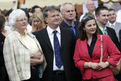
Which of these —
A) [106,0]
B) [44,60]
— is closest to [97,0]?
[106,0]

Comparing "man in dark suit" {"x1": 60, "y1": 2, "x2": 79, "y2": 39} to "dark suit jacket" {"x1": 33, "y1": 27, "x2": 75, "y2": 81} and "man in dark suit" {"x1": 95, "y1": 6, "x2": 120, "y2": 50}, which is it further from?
"dark suit jacket" {"x1": 33, "y1": 27, "x2": 75, "y2": 81}

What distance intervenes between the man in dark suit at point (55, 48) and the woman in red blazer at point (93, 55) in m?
0.21

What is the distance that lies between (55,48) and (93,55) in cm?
81

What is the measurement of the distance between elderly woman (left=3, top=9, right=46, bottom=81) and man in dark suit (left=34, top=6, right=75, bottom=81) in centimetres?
17

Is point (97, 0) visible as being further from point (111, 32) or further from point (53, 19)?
point (53, 19)

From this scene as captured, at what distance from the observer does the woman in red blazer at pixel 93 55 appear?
4.68 metres

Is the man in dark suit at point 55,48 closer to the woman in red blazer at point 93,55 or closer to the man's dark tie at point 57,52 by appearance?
the man's dark tie at point 57,52

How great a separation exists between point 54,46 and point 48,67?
46cm

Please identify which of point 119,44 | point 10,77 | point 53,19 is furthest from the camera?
point 119,44

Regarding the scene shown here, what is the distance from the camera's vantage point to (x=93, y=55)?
4738mm

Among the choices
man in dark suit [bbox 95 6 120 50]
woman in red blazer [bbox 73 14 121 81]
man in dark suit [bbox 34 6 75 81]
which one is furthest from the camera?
man in dark suit [bbox 95 6 120 50]

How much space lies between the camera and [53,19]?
504 centimetres

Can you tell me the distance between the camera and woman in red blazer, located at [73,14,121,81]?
468 cm

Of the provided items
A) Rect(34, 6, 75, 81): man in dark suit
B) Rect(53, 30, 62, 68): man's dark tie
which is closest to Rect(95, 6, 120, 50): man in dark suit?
Rect(34, 6, 75, 81): man in dark suit
